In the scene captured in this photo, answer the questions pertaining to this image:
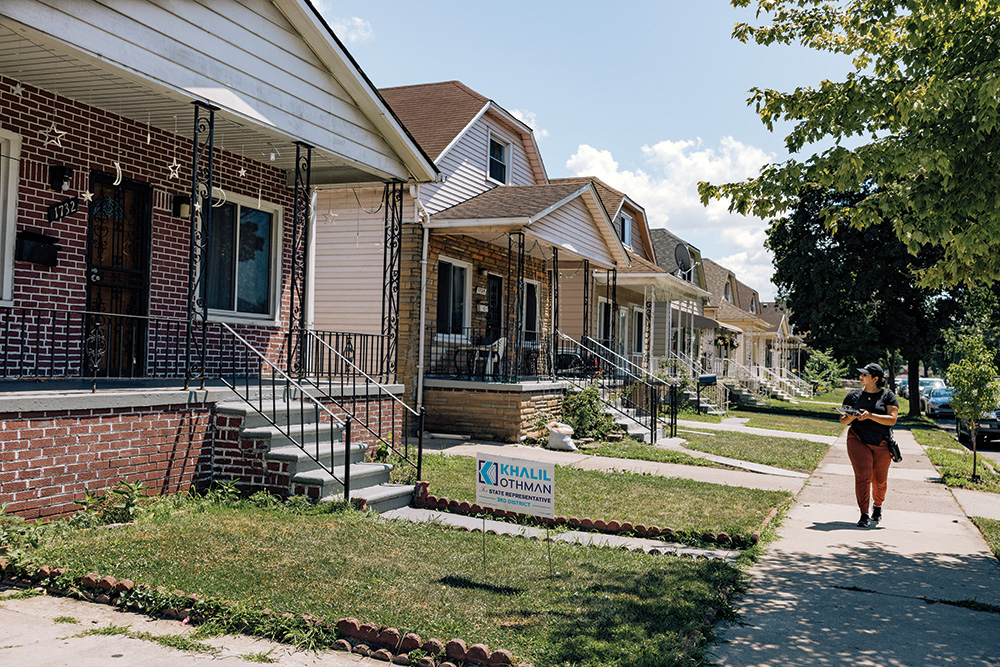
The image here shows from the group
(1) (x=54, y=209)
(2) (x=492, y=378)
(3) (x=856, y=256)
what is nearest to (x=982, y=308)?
(3) (x=856, y=256)

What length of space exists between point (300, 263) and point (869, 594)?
888cm

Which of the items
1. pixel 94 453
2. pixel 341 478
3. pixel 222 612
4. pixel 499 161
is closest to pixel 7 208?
pixel 94 453

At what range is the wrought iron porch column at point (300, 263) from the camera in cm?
934

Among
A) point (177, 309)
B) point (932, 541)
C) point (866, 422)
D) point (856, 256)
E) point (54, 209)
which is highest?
point (856, 256)

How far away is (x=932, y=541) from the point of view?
7945mm

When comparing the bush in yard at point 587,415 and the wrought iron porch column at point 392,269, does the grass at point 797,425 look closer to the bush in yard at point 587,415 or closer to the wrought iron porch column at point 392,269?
the bush in yard at point 587,415

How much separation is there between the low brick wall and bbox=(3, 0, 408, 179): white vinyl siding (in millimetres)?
5218

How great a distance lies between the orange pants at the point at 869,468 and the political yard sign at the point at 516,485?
4292mm

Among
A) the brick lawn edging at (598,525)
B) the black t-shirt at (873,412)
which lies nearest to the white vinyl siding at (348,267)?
the brick lawn edging at (598,525)

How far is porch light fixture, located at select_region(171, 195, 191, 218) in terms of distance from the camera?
9820 mm

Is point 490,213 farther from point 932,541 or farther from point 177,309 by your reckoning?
point 932,541

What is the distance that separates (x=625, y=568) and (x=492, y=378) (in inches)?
354

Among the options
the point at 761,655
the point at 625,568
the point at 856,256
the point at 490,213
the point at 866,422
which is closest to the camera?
the point at 761,655

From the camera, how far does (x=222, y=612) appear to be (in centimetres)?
482
